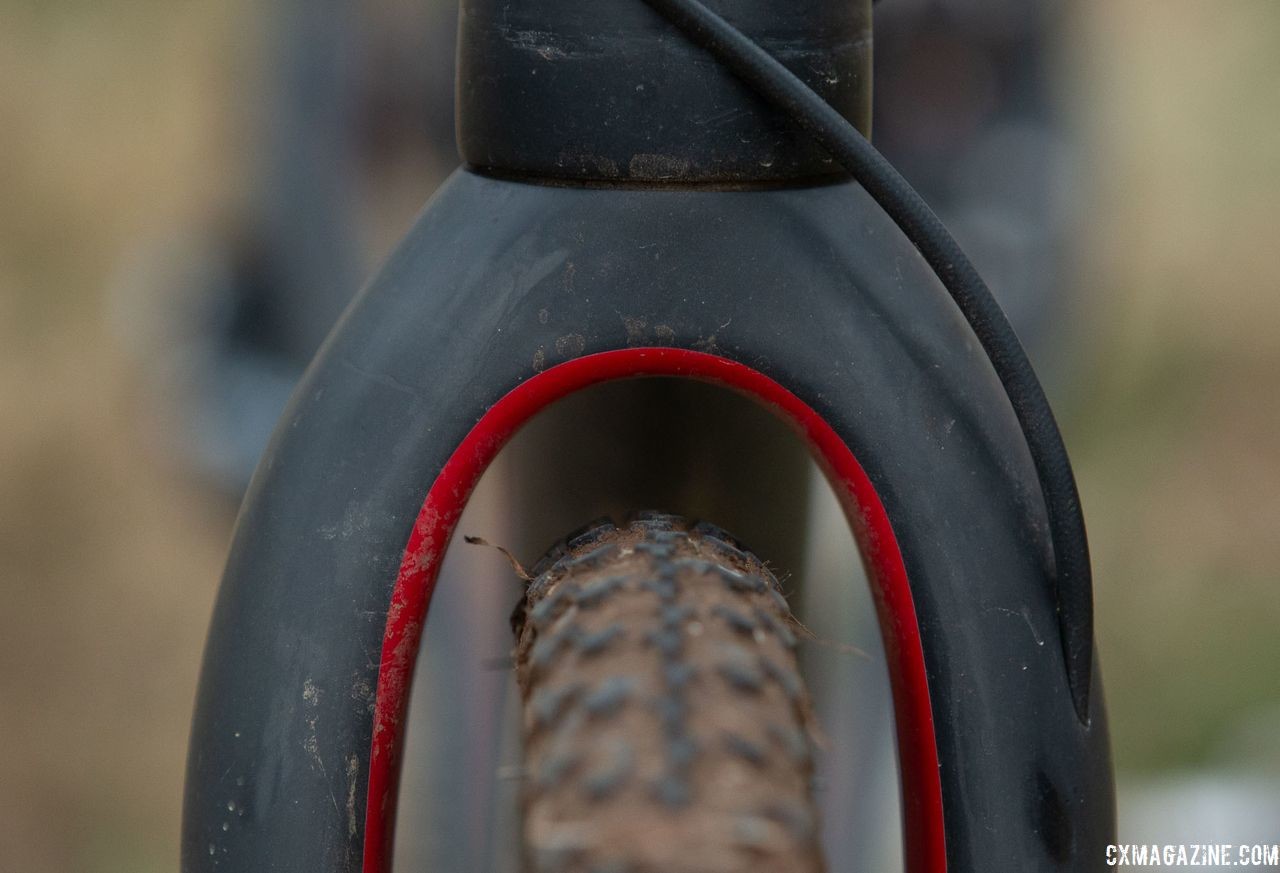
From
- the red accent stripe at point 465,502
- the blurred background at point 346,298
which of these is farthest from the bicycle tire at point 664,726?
the blurred background at point 346,298

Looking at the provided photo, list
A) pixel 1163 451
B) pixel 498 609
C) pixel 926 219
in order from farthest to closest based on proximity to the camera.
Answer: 1. pixel 1163 451
2. pixel 498 609
3. pixel 926 219

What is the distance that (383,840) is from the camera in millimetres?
589

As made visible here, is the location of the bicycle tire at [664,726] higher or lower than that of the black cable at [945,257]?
lower

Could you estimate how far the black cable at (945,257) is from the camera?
568mm

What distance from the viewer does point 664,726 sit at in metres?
0.44

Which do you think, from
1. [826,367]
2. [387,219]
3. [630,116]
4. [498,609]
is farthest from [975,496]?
[387,219]

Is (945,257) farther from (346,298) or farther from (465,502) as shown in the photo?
(346,298)

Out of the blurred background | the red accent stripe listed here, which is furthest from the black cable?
the blurred background

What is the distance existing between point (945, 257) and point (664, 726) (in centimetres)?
23

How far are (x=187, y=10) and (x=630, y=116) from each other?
1.44 meters

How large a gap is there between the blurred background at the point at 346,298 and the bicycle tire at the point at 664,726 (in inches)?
31.5

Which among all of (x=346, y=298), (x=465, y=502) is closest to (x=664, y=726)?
(x=465, y=502)

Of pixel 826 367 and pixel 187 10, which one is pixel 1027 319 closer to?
pixel 826 367

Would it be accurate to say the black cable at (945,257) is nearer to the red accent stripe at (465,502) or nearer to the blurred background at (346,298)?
the red accent stripe at (465,502)
